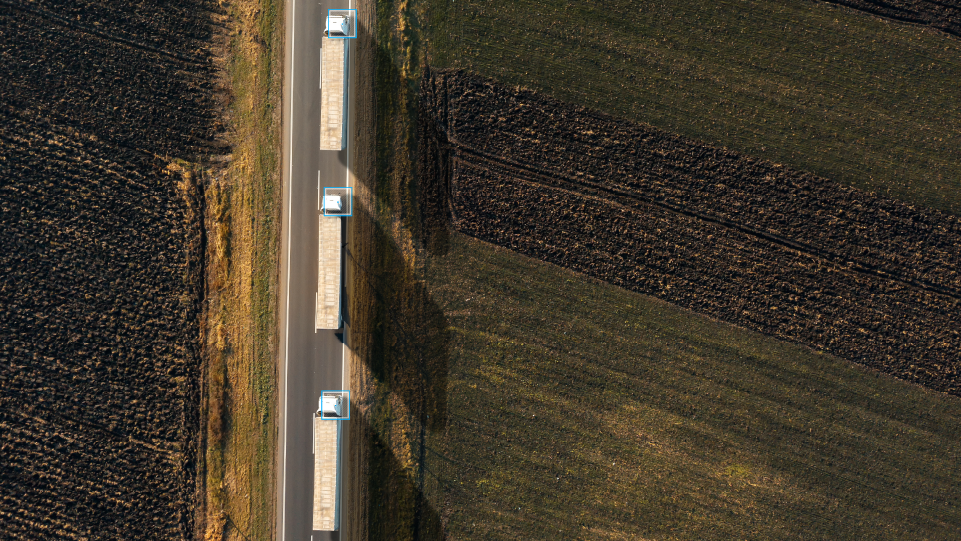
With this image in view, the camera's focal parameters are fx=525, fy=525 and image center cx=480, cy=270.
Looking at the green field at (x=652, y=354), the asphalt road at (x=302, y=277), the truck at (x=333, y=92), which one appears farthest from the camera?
the asphalt road at (x=302, y=277)

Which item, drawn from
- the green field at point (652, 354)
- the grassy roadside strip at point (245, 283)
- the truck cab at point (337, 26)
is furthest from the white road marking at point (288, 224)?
the green field at point (652, 354)

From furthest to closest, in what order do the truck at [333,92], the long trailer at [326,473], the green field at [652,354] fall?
the green field at [652,354], the truck at [333,92], the long trailer at [326,473]

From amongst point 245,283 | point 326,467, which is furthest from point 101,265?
point 326,467

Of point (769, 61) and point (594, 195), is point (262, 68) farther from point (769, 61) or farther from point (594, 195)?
point (769, 61)

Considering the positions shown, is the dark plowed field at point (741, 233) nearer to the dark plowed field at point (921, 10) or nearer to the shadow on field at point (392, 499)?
the dark plowed field at point (921, 10)

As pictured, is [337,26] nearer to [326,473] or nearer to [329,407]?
[329,407]

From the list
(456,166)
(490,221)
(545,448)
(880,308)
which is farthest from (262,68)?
(880,308)

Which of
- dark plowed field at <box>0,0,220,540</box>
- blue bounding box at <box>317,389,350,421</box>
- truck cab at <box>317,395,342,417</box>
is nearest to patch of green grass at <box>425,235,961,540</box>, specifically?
blue bounding box at <box>317,389,350,421</box>
